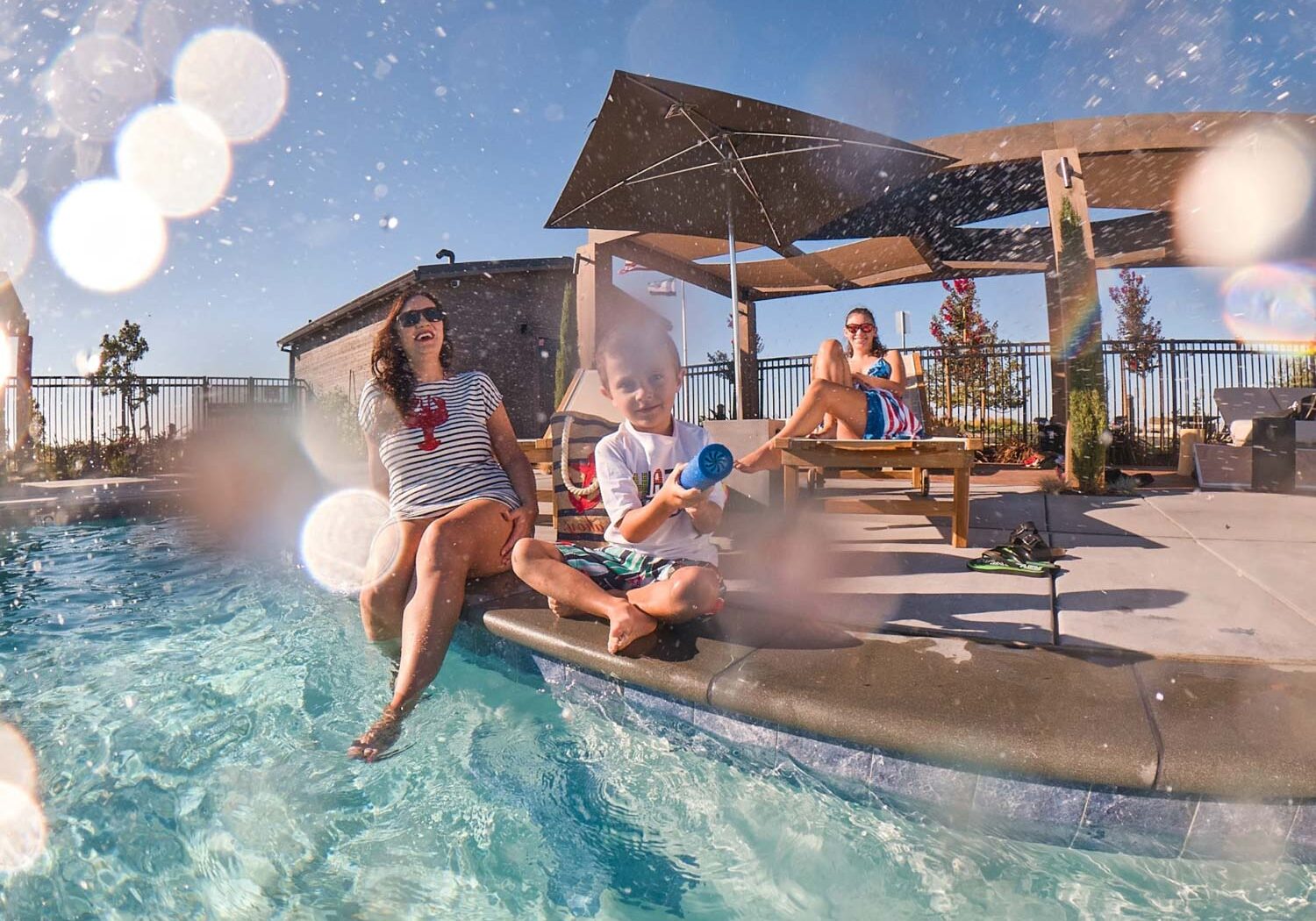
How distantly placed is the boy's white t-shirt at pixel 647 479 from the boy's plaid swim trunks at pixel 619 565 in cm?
3

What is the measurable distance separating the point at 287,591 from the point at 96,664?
1127 mm

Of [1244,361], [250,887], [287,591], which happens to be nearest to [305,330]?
[287,591]

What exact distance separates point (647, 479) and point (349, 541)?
3.15 meters

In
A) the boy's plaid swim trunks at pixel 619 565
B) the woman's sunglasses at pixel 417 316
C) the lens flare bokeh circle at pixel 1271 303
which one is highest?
the lens flare bokeh circle at pixel 1271 303

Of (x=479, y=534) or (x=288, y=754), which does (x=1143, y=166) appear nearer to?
(x=479, y=534)

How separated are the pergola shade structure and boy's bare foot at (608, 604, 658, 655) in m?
3.28

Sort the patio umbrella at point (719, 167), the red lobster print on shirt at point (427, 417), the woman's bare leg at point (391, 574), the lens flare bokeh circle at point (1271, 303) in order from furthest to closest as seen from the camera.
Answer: the lens flare bokeh circle at point (1271, 303) → the patio umbrella at point (719, 167) → the red lobster print on shirt at point (427, 417) → the woman's bare leg at point (391, 574)

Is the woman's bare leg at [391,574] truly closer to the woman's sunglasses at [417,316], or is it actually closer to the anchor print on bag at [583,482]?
the woman's sunglasses at [417,316]

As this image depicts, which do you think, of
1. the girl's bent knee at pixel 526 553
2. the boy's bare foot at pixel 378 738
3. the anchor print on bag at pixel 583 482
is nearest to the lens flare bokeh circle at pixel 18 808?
the boy's bare foot at pixel 378 738

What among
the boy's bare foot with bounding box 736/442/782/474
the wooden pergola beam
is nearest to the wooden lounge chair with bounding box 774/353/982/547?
the boy's bare foot with bounding box 736/442/782/474

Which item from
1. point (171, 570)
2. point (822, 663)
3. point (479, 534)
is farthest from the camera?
point (171, 570)

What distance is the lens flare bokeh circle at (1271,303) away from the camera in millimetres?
8352

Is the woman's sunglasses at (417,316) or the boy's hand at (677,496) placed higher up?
the woman's sunglasses at (417,316)

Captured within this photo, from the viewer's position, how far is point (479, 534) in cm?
240
